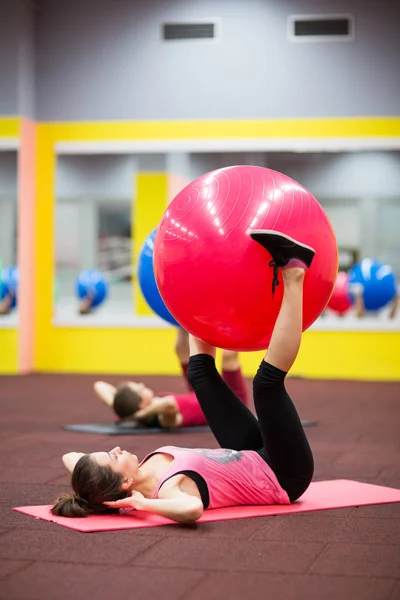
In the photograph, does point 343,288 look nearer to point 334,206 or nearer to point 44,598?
point 334,206

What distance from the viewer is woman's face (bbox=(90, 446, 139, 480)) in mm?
2879

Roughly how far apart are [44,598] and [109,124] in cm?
712

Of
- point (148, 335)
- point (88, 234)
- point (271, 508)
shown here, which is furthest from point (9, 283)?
point (271, 508)

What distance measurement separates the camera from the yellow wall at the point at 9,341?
8.63m

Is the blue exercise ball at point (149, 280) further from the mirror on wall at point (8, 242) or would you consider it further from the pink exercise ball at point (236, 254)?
the mirror on wall at point (8, 242)

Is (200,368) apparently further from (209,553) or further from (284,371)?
(209,553)

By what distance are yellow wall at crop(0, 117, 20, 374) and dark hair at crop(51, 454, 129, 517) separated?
5814 mm

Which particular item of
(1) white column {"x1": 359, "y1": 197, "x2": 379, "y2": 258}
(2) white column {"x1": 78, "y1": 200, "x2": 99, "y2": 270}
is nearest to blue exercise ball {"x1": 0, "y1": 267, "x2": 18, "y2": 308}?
(2) white column {"x1": 78, "y1": 200, "x2": 99, "y2": 270}

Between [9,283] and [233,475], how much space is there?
6724 mm

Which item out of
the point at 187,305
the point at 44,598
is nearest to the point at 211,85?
the point at 187,305

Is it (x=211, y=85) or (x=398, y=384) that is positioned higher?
(x=211, y=85)

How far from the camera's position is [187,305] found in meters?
3.04

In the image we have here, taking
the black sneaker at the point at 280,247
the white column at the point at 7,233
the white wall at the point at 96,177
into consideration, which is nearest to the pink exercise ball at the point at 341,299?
the white wall at the point at 96,177

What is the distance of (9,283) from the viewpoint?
9.41 metres
